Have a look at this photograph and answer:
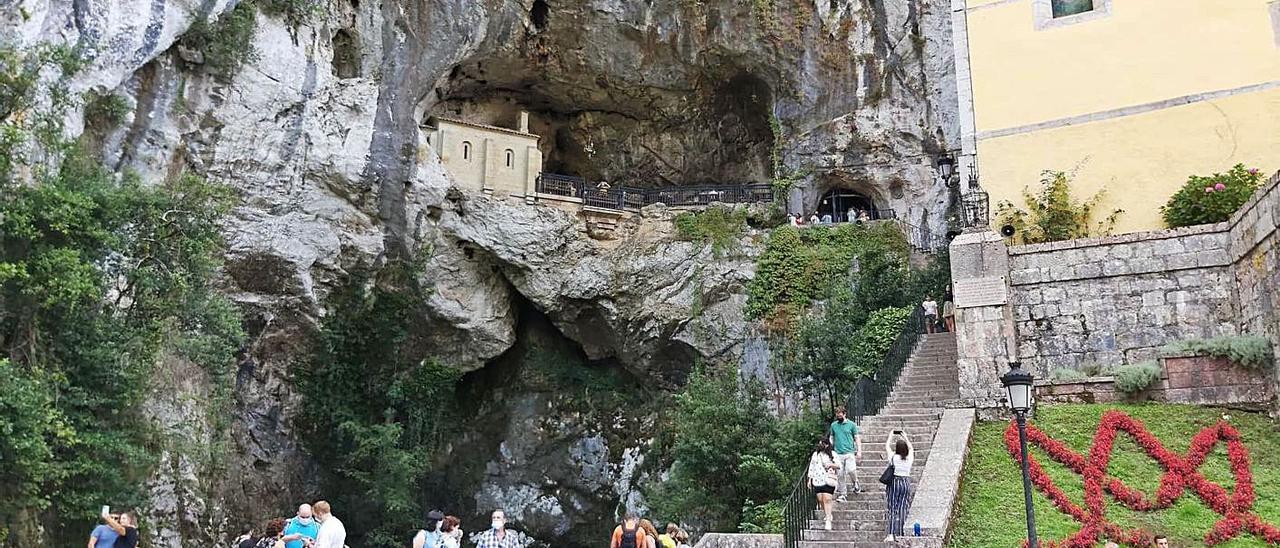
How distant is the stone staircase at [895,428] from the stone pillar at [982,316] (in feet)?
2.13

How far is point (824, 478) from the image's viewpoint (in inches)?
442

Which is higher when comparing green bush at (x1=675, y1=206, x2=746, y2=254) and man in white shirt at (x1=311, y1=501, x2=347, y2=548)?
green bush at (x1=675, y1=206, x2=746, y2=254)

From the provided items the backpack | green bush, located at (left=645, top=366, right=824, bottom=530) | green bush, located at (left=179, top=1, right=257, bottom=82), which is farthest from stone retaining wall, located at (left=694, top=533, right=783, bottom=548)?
green bush, located at (left=179, top=1, right=257, bottom=82)

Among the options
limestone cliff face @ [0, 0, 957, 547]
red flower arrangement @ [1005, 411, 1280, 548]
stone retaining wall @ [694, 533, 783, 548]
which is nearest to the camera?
red flower arrangement @ [1005, 411, 1280, 548]

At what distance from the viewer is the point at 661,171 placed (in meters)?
30.2

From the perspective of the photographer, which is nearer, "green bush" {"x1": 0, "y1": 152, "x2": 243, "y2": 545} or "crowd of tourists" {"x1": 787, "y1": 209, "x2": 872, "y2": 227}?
"green bush" {"x1": 0, "y1": 152, "x2": 243, "y2": 545}

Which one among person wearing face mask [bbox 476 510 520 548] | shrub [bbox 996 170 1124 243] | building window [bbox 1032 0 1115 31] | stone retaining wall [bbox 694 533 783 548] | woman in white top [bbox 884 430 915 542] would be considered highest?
building window [bbox 1032 0 1115 31]

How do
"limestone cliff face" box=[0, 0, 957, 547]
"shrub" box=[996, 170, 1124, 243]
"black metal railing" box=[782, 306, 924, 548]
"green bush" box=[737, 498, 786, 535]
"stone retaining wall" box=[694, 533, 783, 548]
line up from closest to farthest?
"black metal railing" box=[782, 306, 924, 548], "stone retaining wall" box=[694, 533, 783, 548], "green bush" box=[737, 498, 786, 535], "shrub" box=[996, 170, 1124, 243], "limestone cliff face" box=[0, 0, 957, 547]

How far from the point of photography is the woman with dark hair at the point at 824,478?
1115 centimetres

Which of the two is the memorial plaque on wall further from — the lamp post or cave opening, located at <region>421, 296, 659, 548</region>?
cave opening, located at <region>421, 296, 659, 548</region>

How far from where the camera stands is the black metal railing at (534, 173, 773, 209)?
27.1 meters

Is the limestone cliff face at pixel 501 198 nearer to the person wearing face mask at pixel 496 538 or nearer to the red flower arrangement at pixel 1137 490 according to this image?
the red flower arrangement at pixel 1137 490

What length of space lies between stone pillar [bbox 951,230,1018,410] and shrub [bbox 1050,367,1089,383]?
71cm

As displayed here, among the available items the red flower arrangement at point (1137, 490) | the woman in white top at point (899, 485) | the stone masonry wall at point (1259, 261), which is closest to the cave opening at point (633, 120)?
the stone masonry wall at point (1259, 261)
